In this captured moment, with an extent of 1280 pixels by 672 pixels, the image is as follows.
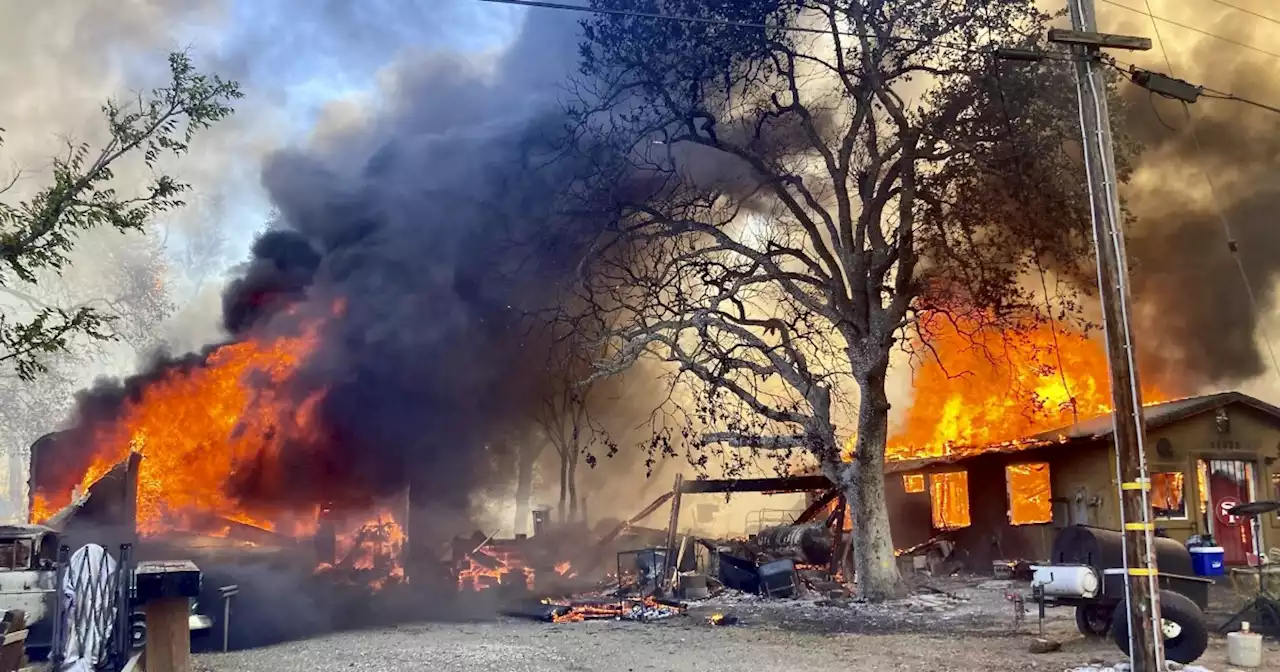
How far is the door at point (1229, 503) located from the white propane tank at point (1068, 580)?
41.5 feet

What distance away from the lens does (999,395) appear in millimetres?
Result: 30859

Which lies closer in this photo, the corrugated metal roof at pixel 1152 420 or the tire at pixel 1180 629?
the tire at pixel 1180 629

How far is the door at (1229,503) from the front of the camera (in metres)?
21.8

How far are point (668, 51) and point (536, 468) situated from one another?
29.0 m

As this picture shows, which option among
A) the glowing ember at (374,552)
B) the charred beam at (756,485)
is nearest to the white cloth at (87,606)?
the glowing ember at (374,552)

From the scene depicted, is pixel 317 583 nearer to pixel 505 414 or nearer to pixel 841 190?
pixel 505 414

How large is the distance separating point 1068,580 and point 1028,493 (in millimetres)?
14482

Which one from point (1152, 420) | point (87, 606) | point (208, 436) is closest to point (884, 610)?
point (1152, 420)

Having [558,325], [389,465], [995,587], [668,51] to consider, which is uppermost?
[668,51]

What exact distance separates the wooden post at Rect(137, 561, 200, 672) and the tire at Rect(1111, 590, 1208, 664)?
10252 millimetres

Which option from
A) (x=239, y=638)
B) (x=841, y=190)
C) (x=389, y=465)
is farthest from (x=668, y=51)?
(x=239, y=638)

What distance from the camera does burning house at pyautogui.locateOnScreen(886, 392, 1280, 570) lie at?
21.4 meters

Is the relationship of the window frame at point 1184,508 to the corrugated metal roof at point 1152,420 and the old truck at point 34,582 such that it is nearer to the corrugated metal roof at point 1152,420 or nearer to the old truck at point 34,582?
the corrugated metal roof at point 1152,420

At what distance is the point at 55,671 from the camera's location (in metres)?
10.3
